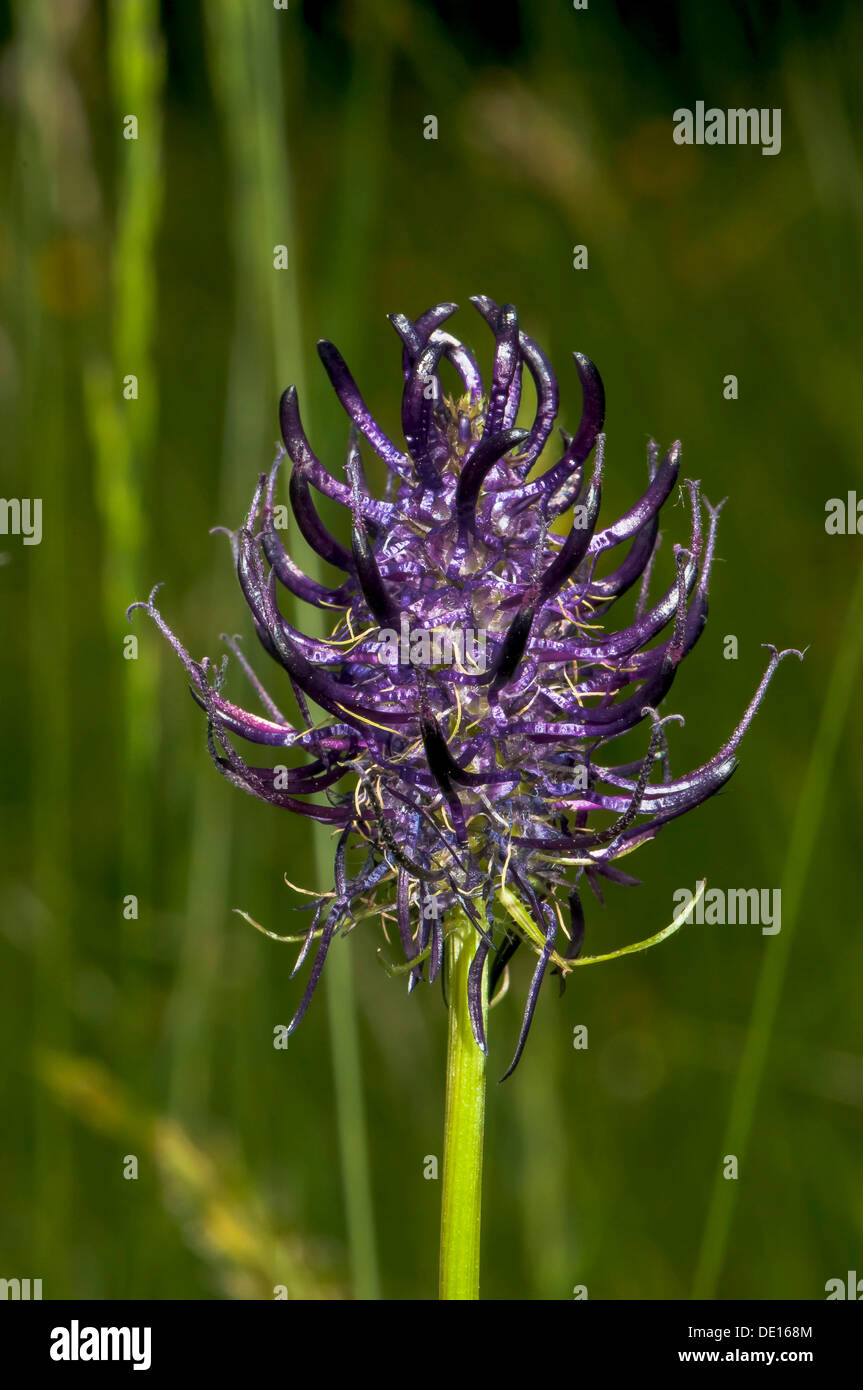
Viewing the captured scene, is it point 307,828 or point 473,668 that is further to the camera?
point 307,828

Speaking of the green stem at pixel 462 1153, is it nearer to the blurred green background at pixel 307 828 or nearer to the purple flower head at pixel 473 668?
the purple flower head at pixel 473 668

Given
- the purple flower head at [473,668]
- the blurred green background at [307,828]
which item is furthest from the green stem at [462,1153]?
the blurred green background at [307,828]

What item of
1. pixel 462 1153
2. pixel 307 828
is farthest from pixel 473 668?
pixel 307 828

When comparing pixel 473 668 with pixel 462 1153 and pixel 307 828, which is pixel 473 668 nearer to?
pixel 462 1153

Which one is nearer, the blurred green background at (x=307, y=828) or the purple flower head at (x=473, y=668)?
the purple flower head at (x=473, y=668)
